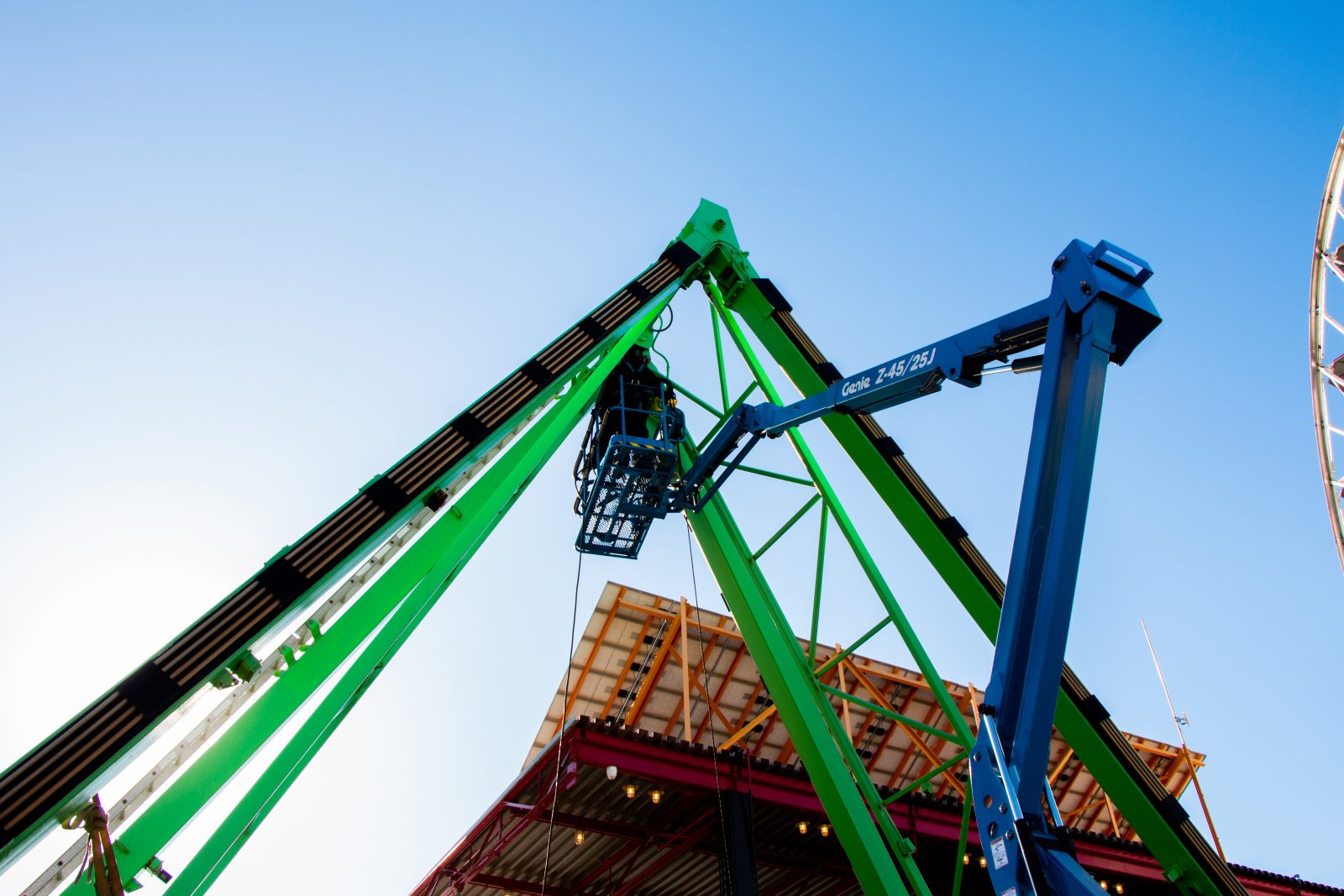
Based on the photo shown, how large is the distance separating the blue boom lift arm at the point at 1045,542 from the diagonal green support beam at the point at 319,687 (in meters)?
4.16

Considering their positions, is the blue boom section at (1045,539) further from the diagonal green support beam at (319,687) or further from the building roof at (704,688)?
the building roof at (704,688)

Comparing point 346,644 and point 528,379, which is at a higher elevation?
point 528,379

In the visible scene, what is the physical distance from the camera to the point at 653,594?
930 inches

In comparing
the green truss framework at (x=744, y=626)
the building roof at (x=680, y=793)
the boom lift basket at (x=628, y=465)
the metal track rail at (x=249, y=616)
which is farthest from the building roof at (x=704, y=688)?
the metal track rail at (x=249, y=616)

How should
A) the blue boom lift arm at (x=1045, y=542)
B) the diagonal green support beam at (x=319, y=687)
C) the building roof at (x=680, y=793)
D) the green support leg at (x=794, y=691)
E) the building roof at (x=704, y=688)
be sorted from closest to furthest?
the diagonal green support beam at (x=319, y=687), the blue boom lift arm at (x=1045, y=542), the green support leg at (x=794, y=691), the building roof at (x=680, y=793), the building roof at (x=704, y=688)

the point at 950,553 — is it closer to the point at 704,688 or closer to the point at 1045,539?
the point at 1045,539

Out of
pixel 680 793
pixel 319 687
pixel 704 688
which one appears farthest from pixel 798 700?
pixel 704 688

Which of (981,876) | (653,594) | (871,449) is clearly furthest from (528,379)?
(981,876)

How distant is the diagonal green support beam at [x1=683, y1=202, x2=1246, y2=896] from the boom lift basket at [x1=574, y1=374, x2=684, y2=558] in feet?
6.29

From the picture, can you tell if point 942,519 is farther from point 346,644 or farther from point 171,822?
point 171,822

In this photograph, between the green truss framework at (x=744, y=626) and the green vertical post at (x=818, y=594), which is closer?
the green truss framework at (x=744, y=626)

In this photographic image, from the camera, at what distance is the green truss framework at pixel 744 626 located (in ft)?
18.4

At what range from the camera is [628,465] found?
12148 millimetres

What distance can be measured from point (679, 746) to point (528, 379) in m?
9.26
